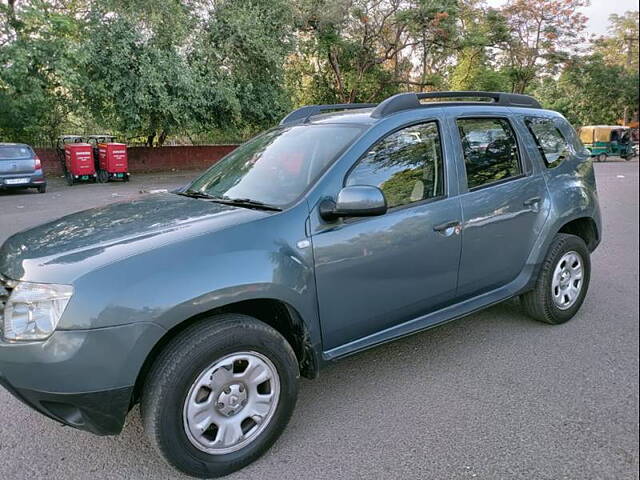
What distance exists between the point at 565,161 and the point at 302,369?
110 inches

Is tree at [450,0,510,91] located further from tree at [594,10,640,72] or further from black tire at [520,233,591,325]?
tree at [594,10,640,72]

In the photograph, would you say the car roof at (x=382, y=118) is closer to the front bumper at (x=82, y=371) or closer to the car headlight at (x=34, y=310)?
the front bumper at (x=82, y=371)

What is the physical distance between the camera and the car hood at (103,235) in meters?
2.18

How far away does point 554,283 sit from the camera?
12.7 ft

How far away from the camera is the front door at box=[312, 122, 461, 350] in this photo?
8.72 ft

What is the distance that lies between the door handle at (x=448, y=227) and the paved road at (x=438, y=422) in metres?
0.82

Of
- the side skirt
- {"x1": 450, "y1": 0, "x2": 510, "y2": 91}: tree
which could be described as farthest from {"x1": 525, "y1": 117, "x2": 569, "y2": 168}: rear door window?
{"x1": 450, "y1": 0, "x2": 510, "y2": 91}: tree

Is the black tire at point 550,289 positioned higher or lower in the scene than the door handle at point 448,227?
lower

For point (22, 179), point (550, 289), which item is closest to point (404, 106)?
point (550, 289)

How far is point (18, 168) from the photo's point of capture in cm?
1362

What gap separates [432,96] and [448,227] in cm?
114

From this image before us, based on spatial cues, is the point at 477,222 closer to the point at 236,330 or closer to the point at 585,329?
the point at 585,329

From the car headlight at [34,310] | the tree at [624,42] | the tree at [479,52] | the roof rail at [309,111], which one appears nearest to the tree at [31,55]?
the roof rail at [309,111]

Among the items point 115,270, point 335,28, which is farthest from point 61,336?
point 335,28
